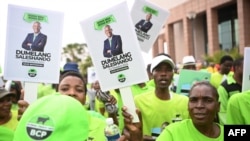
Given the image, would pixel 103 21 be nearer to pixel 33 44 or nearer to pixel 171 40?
pixel 33 44

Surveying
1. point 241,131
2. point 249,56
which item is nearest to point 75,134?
point 241,131

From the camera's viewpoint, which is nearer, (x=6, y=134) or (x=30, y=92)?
(x=6, y=134)

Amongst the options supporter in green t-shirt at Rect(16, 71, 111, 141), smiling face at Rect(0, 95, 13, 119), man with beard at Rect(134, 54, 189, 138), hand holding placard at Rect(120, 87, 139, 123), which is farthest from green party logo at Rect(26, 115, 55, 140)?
man with beard at Rect(134, 54, 189, 138)

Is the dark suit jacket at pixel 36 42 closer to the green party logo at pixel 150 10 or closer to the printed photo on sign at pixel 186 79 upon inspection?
the green party logo at pixel 150 10

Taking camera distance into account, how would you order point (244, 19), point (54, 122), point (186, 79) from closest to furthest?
point (54, 122), point (186, 79), point (244, 19)

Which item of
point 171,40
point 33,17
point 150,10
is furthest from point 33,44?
point 171,40

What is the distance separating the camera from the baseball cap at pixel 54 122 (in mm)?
1496

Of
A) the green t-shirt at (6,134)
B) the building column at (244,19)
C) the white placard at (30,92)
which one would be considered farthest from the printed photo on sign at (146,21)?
the building column at (244,19)

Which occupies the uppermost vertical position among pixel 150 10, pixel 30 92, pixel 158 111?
pixel 150 10

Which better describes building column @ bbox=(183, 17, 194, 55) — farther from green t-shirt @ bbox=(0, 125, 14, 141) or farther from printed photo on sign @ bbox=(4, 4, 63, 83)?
green t-shirt @ bbox=(0, 125, 14, 141)

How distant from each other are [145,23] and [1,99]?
5.64 feet

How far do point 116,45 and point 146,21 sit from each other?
4.48 ft

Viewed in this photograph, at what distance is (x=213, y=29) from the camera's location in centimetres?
3130

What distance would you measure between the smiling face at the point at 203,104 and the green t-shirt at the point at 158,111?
0.88m
